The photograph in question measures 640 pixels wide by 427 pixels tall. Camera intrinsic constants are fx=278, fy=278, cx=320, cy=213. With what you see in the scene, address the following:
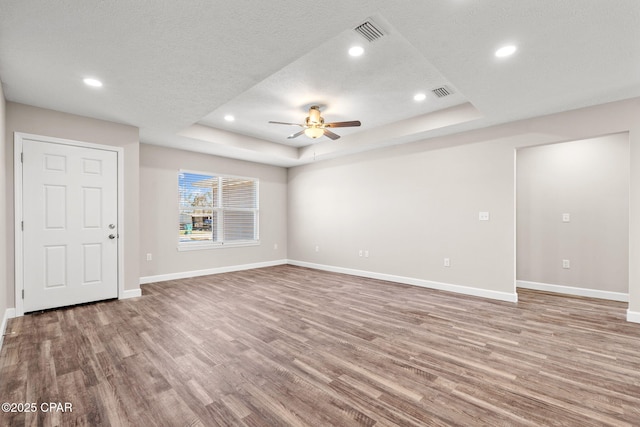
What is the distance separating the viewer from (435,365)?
7.30ft

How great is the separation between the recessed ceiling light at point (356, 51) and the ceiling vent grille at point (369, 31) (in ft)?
0.56

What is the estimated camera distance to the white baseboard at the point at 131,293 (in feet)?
13.5

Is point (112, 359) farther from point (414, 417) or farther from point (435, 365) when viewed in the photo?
point (435, 365)

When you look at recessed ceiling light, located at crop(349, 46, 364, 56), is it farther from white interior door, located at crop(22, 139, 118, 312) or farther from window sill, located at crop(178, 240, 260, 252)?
window sill, located at crop(178, 240, 260, 252)

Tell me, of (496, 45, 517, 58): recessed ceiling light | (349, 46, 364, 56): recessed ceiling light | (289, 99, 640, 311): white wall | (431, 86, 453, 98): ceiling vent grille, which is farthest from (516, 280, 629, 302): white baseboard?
(349, 46, 364, 56): recessed ceiling light

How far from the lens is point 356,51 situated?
2.66 metres

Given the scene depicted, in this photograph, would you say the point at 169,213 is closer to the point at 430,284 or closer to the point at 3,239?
the point at 3,239

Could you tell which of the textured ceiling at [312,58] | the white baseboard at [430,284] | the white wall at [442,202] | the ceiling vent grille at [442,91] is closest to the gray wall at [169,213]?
the textured ceiling at [312,58]

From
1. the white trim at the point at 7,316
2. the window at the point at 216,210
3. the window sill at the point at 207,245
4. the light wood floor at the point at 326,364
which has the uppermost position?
the window at the point at 216,210

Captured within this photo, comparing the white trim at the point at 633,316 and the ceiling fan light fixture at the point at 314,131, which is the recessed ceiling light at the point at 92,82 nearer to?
the ceiling fan light fixture at the point at 314,131

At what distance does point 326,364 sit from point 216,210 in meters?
4.67

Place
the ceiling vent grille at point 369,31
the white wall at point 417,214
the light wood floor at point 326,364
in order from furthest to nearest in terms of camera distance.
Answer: the white wall at point 417,214 < the ceiling vent grille at point 369,31 < the light wood floor at point 326,364

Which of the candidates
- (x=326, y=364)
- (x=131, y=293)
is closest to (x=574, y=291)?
(x=326, y=364)

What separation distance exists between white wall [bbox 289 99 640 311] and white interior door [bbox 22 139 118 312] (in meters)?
4.02
